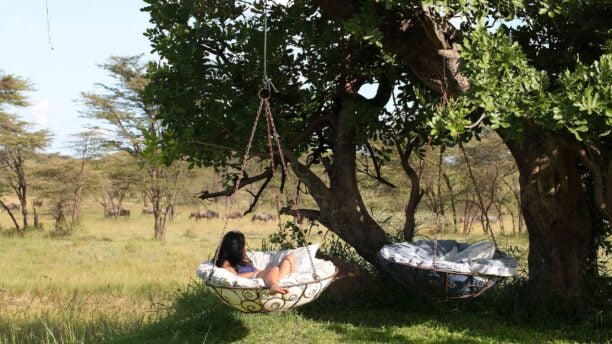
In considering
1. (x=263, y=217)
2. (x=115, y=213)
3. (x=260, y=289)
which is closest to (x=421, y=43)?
(x=260, y=289)

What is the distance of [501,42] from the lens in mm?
4285

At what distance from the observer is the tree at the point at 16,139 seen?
872 inches

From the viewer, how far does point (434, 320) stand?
5742mm

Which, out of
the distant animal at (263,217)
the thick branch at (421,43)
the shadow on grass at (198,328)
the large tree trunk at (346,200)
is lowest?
the distant animal at (263,217)

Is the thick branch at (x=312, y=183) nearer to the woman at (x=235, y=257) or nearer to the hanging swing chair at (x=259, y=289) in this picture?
the woman at (x=235, y=257)

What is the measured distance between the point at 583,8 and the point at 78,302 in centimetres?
855

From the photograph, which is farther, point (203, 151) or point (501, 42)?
point (203, 151)

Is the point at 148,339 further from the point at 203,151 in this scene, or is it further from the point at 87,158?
the point at 87,158

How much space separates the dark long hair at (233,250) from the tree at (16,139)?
19776mm

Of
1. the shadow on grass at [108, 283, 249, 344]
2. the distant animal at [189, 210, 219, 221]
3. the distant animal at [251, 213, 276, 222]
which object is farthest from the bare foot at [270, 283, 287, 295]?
the distant animal at [189, 210, 219, 221]

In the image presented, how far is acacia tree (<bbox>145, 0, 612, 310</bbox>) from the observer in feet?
13.9

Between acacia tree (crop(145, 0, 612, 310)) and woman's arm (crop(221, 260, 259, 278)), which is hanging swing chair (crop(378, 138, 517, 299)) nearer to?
A: acacia tree (crop(145, 0, 612, 310))

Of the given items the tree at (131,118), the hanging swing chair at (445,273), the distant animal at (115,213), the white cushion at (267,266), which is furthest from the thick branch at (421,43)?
the distant animal at (115,213)

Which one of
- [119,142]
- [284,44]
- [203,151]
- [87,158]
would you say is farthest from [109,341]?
[87,158]
